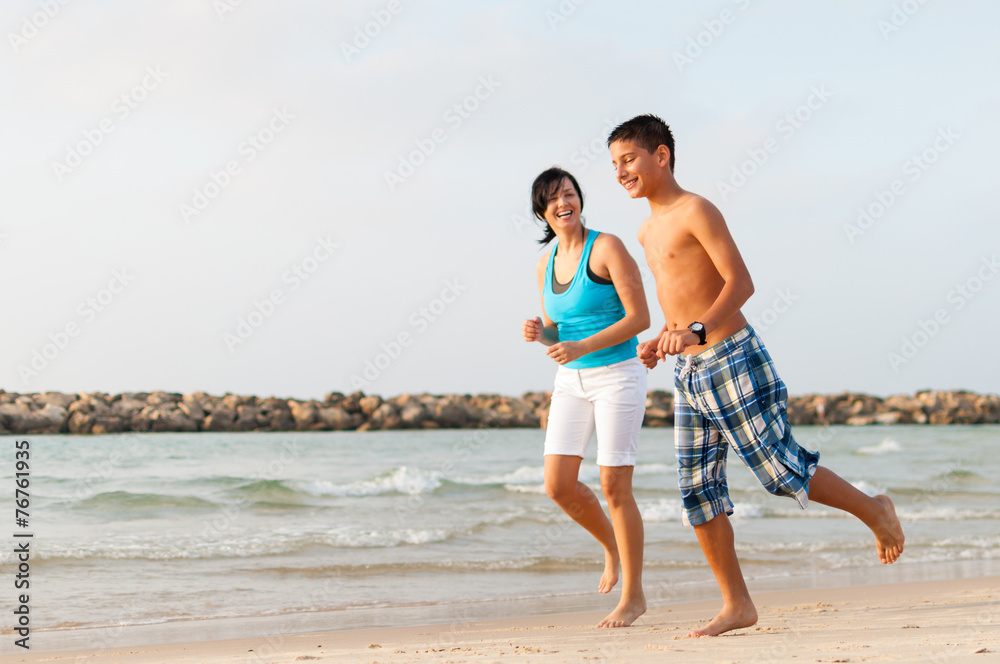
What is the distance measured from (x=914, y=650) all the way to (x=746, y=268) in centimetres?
125

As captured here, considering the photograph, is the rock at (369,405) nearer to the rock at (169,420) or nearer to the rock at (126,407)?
the rock at (169,420)

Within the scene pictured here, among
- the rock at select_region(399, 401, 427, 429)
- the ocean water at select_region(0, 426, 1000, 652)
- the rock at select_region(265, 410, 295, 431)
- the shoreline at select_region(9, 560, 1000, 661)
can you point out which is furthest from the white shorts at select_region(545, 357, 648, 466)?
the rock at select_region(265, 410, 295, 431)

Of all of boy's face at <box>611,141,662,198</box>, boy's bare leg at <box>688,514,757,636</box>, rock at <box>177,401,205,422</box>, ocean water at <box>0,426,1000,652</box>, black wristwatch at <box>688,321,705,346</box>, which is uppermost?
boy's face at <box>611,141,662,198</box>

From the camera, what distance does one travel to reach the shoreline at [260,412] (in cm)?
2870

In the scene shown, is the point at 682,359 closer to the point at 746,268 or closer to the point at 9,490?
the point at 746,268

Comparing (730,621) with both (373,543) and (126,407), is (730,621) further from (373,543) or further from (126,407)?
(126,407)

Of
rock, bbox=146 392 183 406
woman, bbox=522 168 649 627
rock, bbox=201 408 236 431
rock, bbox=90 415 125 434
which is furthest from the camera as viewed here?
rock, bbox=146 392 183 406

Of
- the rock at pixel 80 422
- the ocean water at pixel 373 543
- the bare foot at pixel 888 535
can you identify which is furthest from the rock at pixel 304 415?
the bare foot at pixel 888 535

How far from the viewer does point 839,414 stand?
38.9m

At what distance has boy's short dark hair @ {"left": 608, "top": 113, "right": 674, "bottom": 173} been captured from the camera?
3.03 metres

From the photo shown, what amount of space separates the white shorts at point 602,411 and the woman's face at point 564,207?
62 cm

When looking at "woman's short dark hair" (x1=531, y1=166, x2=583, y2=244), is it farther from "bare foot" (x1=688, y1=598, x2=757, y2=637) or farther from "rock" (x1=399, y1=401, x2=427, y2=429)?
"rock" (x1=399, y1=401, x2=427, y2=429)

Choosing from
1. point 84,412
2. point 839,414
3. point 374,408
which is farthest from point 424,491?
point 839,414

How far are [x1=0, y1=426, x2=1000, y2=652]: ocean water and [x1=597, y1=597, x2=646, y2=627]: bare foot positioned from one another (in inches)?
48.1
